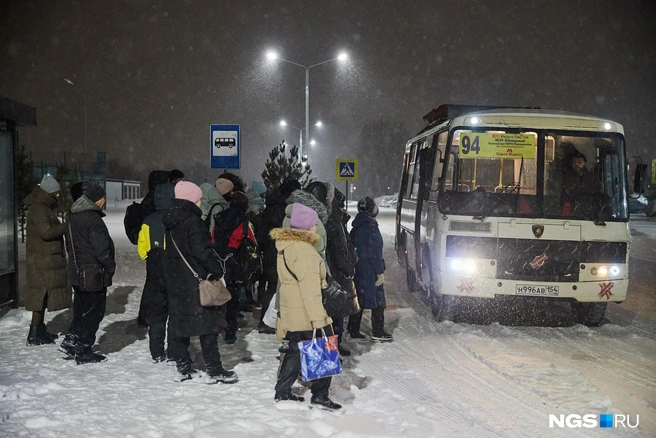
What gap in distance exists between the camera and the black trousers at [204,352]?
625 cm

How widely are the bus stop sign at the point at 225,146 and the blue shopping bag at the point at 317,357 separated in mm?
6715

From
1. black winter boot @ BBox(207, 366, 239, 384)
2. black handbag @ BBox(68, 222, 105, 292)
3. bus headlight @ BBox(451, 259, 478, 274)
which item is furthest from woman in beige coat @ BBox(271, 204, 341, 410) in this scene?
bus headlight @ BBox(451, 259, 478, 274)

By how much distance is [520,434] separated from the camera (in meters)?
5.01

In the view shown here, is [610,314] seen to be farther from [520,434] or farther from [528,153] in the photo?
[520,434]

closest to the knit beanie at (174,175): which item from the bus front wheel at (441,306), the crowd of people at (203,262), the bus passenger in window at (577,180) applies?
the crowd of people at (203,262)

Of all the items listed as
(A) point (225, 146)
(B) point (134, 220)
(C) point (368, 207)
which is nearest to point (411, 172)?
(A) point (225, 146)

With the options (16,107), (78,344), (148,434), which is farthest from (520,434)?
(16,107)

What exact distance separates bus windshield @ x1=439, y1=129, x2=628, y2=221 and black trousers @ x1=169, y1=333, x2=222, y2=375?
4269mm

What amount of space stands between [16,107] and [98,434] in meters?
6.32

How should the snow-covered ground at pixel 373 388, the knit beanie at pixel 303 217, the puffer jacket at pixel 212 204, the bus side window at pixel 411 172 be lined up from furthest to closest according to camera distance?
1. the bus side window at pixel 411 172
2. the puffer jacket at pixel 212 204
3. the knit beanie at pixel 303 217
4. the snow-covered ground at pixel 373 388

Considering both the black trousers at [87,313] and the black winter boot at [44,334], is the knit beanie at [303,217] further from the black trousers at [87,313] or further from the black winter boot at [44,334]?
the black winter boot at [44,334]

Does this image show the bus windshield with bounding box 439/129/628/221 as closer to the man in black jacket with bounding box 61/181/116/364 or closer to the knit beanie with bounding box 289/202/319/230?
the knit beanie with bounding box 289/202/319/230

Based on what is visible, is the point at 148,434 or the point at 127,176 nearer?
the point at 148,434

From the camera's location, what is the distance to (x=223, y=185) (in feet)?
28.3
